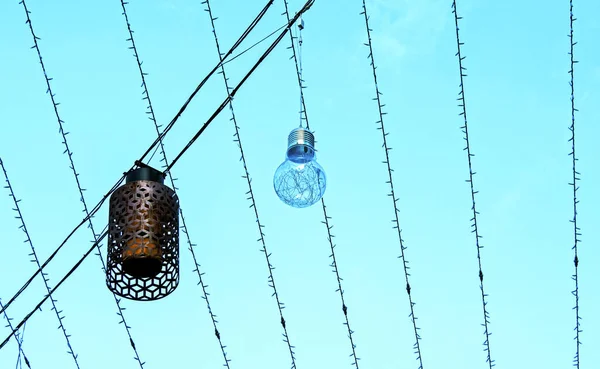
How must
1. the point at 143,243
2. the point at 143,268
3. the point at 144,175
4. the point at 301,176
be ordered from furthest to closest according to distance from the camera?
1. the point at 301,176
2. the point at 144,175
3. the point at 143,268
4. the point at 143,243

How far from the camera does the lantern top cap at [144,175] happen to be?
3506 millimetres

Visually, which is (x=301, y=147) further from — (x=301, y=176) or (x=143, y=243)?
(x=143, y=243)

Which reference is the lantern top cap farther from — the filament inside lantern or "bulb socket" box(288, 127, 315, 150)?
"bulb socket" box(288, 127, 315, 150)

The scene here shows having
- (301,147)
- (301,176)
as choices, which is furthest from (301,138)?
(301,176)

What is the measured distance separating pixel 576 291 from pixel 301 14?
248 cm

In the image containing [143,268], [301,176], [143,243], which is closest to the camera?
[143,243]

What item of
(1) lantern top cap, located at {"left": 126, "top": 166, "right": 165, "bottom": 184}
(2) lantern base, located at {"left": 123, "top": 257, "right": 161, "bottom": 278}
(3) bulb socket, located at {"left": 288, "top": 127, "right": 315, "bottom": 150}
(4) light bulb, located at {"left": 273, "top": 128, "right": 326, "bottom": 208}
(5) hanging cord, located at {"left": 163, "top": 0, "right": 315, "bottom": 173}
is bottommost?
(2) lantern base, located at {"left": 123, "top": 257, "right": 161, "bottom": 278}

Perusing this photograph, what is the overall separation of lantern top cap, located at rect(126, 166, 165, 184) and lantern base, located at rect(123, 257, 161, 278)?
13.2 inches

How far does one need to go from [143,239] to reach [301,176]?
103 cm

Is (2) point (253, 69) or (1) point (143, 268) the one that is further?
(2) point (253, 69)

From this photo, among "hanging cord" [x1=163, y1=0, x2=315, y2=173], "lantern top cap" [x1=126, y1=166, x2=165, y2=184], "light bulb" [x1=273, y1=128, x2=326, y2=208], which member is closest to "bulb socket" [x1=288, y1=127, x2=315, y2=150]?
"light bulb" [x1=273, y1=128, x2=326, y2=208]

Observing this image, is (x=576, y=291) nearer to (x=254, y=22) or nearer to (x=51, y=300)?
(x=254, y=22)

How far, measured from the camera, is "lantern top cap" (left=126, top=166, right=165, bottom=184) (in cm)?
351

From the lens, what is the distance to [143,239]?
3.29 metres
